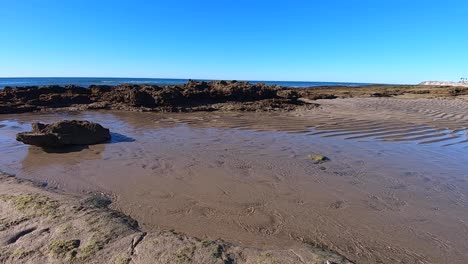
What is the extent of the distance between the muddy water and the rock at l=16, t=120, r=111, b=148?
222mm

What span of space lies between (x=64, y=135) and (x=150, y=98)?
6.70 m

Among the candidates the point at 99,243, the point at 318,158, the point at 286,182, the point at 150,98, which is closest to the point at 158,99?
the point at 150,98

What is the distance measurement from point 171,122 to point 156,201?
605 cm

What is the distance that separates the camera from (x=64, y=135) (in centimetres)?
654

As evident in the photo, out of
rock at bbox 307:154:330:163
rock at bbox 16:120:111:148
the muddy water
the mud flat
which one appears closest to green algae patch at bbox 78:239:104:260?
the mud flat

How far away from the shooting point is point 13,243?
2.80 m

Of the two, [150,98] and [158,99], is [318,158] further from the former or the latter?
[150,98]

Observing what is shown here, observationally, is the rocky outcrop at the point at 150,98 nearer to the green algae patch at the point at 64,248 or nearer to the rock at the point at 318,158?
the rock at the point at 318,158

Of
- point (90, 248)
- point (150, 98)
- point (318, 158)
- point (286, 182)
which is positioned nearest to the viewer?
point (90, 248)

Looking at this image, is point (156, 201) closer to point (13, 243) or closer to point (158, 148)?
point (13, 243)

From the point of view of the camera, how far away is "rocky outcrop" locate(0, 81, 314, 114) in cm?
1289

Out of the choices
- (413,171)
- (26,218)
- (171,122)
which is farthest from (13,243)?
(171,122)

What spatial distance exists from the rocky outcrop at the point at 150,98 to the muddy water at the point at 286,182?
13.8 ft

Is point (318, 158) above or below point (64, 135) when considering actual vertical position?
below
